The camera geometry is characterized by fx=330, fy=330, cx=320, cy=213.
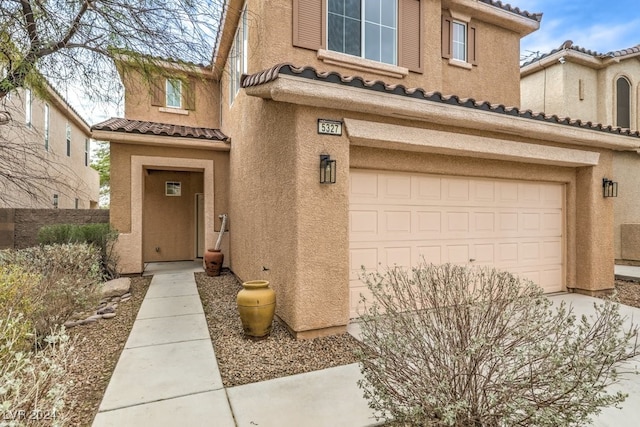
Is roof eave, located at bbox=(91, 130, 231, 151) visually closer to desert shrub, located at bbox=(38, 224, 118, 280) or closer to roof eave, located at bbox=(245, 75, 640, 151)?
desert shrub, located at bbox=(38, 224, 118, 280)

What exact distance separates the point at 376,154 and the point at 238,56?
563cm

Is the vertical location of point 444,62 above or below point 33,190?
above

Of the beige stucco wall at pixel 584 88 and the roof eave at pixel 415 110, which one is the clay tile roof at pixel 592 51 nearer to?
the beige stucco wall at pixel 584 88

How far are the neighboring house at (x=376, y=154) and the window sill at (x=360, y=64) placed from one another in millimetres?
33

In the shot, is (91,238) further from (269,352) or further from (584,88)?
(584,88)

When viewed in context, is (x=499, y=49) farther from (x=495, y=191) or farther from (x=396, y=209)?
(x=396, y=209)

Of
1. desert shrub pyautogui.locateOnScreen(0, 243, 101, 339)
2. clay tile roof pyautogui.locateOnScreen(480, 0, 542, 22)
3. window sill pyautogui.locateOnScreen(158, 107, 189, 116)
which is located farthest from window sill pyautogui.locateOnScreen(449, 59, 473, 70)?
desert shrub pyautogui.locateOnScreen(0, 243, 101, 339)

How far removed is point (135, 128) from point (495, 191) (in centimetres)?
1064

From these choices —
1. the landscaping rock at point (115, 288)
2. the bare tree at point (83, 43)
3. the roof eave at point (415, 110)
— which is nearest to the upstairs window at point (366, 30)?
the roof eave at point (415, 110)

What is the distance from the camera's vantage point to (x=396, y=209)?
6.73 meters

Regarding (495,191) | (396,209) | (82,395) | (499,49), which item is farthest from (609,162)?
(82,395)

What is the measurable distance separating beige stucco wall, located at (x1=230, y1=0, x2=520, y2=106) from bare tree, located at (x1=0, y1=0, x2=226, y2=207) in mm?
1838

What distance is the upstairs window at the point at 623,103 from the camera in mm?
13570

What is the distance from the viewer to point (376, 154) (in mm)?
6367
